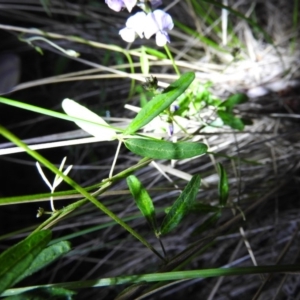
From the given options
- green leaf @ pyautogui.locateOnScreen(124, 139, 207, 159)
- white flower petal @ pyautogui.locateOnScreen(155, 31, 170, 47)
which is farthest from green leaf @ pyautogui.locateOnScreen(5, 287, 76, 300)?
white flower petal @ pyautogui.locateOnScreen(155, 31, 170, 47)

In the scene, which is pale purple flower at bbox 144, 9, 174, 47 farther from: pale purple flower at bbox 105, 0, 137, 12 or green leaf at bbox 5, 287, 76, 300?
green leaf at bbox 5, 287, 76, 300

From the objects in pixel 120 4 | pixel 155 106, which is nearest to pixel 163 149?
pixel 155 106

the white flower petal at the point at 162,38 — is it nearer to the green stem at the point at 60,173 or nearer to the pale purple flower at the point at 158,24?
the pale purple flower at the point at 158,24

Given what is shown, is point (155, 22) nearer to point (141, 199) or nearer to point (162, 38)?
point (162, 38)

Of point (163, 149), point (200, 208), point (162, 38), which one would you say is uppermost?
point (162, 38)

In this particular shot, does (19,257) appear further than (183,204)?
No
